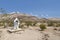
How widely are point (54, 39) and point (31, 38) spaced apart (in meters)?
3.49

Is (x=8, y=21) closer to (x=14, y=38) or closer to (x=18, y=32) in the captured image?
(x=18, y=32)

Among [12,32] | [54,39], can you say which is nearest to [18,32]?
[12,32]

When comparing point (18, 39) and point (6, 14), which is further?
point (6, 14)

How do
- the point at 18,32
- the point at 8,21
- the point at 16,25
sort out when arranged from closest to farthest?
the point at 18,32 < the point at 16,25 < the point at 8,21

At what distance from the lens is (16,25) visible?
1291 inches

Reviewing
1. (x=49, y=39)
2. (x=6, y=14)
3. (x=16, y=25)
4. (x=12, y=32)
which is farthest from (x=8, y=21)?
(x=49, y=39)

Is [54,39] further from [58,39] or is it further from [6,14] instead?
[6,14]

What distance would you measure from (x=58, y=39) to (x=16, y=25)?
11.6 meters

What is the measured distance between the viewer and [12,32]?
2906 cm

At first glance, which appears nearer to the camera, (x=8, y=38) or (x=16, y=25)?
(x=8, y=38)

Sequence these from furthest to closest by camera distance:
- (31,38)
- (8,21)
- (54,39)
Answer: (8,21) < (31,38) < (54,39)

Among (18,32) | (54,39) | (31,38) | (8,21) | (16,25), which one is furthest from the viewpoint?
(8,21)

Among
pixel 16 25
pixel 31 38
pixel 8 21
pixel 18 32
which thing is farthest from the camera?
pixel 8 21

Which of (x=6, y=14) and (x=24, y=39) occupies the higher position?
(x=6, y=14)
